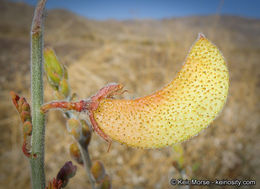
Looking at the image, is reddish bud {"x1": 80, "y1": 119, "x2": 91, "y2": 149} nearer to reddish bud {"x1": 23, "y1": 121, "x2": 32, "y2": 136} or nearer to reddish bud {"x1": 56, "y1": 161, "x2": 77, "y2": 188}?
reddish bud {"x1": 56, "y1": 161, "x2": 77, "y2": 188}

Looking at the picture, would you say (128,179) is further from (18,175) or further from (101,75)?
(101,75)

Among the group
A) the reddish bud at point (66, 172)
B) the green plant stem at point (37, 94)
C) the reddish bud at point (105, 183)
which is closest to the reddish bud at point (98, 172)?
the reddish bud at point (105, 183)

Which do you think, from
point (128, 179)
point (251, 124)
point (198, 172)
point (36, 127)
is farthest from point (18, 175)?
point (251, 124)

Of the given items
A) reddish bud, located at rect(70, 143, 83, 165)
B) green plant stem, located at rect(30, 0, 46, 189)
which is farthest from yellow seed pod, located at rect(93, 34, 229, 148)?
reddish bud, located at rect(70, 143, 83, 165)

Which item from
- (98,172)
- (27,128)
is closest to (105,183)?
(98,172)

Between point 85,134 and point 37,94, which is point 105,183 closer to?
point 85,134

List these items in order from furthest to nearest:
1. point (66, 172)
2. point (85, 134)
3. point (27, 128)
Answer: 1. point (85, 134)
2. point (66, 172)
3. point (27, 128)
